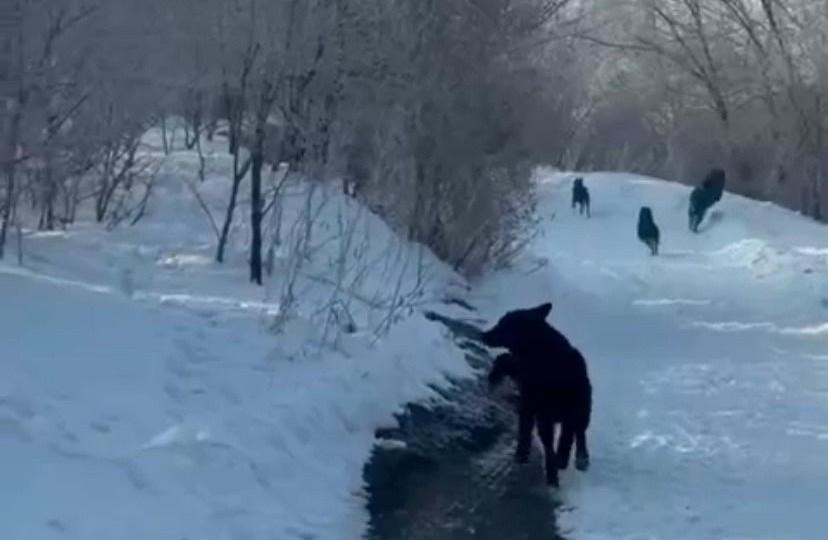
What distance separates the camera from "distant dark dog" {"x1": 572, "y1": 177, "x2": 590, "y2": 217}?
48656 millimetres

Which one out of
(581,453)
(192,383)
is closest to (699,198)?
(581,453)

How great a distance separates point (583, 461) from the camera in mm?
13391

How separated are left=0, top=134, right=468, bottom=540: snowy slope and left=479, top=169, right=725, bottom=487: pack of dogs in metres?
1.20

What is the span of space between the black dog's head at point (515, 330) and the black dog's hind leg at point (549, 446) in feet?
2.32

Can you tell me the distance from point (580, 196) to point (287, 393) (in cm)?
3632

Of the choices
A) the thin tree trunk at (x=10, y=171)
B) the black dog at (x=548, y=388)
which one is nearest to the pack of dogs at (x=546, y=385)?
the black dog at (x=548, y=388)

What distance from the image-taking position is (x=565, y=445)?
13.1 meters

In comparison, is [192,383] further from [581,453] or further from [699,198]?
[699,198]

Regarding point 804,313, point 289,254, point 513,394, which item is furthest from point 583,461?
point 804,313

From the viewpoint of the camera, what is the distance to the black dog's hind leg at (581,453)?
43.5ft

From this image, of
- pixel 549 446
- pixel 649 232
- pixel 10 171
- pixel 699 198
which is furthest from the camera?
pixel 699 198

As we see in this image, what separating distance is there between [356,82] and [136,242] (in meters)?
3.60

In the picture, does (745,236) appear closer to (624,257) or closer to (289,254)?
(624,257)

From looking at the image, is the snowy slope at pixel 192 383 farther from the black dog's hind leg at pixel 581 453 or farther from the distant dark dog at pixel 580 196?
the distant dark dog at pixel 580 196
